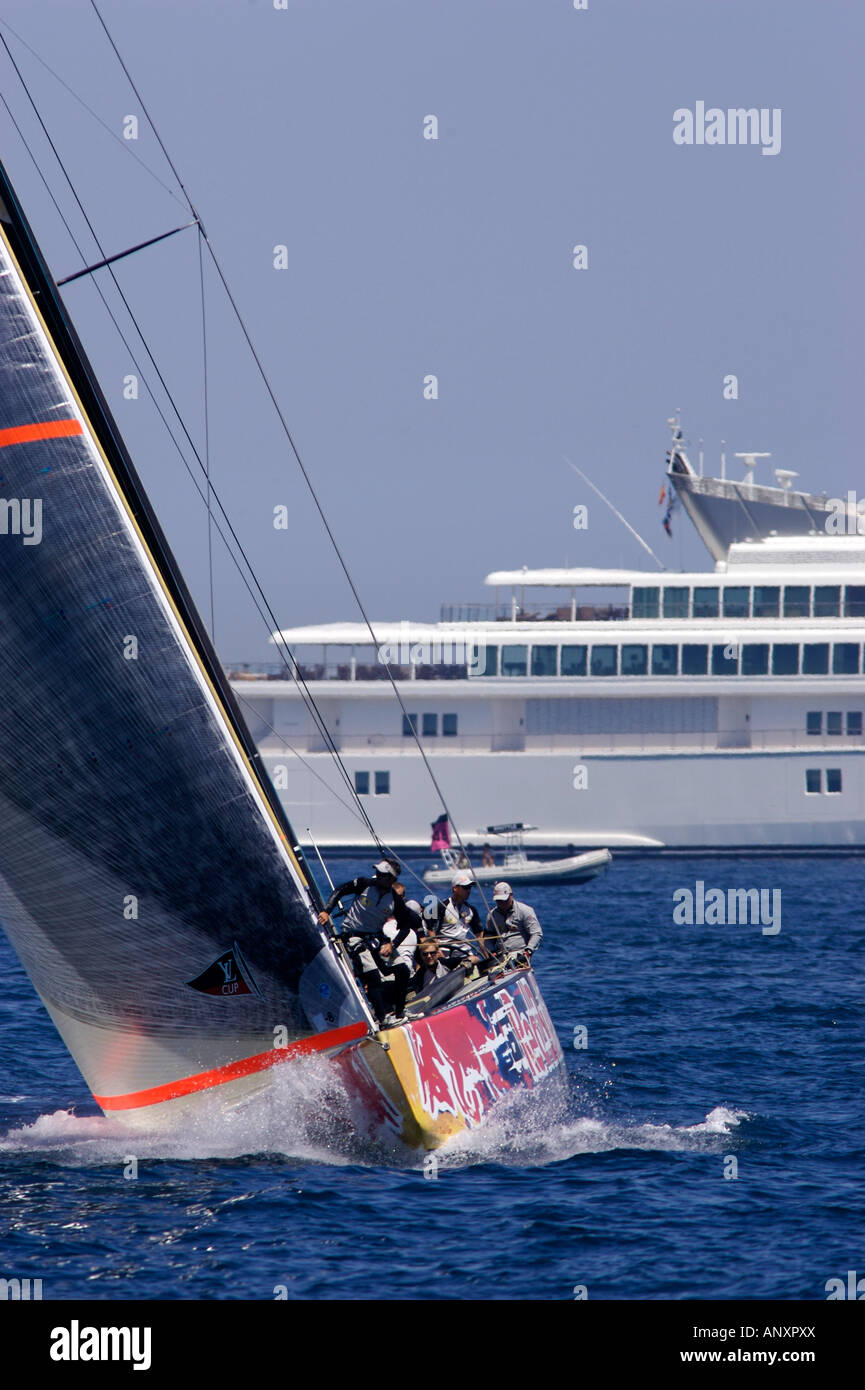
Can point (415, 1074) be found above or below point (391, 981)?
below

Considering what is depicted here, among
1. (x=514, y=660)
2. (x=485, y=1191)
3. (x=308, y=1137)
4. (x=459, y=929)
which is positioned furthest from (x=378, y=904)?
(x=514, y=660)

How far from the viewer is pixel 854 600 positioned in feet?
176

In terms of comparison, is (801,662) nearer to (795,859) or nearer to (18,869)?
(795,859)

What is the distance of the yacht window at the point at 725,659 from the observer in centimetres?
5253

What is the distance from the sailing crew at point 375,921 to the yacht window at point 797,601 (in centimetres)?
4016

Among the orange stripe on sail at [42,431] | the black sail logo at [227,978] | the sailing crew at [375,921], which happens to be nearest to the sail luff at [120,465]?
the orange stripe on sail at [42,431]

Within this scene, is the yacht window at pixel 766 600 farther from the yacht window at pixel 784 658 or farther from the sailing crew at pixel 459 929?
the sailing crew at pixel 459 929

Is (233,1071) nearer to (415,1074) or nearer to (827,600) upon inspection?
(415,1074)

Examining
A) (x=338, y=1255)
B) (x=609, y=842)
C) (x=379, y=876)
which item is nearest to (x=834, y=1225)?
(x=338, y=1255)

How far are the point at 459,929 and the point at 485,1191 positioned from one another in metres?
3.55

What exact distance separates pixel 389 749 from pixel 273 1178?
40720 millimetres

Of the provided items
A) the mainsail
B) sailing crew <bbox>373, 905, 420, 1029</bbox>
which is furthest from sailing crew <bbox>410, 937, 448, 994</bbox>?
the mainsail

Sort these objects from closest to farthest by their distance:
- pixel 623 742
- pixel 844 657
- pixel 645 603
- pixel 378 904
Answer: pixel 378 904, pixel 844 657, pixel 623 742, pixel 645 603

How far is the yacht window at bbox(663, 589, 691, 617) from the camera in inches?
2115
